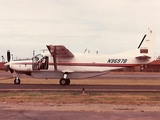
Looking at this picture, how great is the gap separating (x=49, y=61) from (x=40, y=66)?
1.03m

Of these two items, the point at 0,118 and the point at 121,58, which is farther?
the point at 121,58

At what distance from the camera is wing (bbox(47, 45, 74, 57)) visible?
2913cm

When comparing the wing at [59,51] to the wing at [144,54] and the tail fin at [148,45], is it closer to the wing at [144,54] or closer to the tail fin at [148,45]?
the wing at [144,54]

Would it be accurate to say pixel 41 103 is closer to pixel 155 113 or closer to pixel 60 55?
pixel 155 113

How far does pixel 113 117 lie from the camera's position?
10.7 meters

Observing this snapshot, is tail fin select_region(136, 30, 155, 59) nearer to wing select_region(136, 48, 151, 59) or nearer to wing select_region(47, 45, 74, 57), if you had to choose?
wing select_region(136, 48, 151, 59)

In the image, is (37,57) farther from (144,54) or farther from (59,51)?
(144,54)

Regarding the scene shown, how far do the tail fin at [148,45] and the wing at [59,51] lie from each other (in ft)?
24.8

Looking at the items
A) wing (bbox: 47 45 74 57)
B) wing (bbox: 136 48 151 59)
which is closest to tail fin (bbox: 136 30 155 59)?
wing (bbox: 136 48 151 59)

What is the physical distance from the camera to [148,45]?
32.2 m

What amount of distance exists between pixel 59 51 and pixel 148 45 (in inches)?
375

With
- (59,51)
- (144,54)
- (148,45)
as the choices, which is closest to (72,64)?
(59,51)

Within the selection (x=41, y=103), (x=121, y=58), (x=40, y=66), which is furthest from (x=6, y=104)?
(x=121, y=58)

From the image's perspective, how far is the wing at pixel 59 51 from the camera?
95.6 ft
